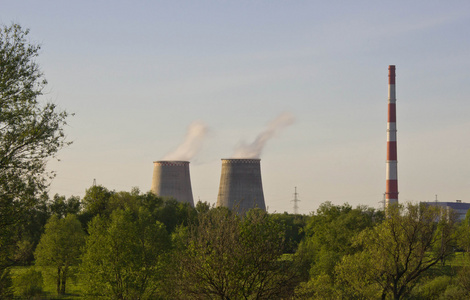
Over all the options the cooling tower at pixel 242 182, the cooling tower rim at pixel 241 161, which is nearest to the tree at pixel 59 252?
the cooling tower at pixel 242 182

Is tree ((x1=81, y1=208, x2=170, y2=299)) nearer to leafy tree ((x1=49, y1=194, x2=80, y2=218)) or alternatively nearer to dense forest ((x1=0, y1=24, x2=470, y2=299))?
dense forest ((x1=0, y1=24, x2=470, y2=299))

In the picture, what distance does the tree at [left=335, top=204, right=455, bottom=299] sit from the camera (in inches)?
982

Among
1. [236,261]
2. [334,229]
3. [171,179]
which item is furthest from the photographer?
[171,179]

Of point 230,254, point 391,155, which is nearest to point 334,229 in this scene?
point 391,155

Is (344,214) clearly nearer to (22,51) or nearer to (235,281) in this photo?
(235,281)

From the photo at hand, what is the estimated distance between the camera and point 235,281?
48.5 ft

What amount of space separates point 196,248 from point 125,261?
13.7 meters

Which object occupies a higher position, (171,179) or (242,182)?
(171,179)

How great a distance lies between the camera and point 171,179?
56.6 metres

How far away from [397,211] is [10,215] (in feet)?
58.9

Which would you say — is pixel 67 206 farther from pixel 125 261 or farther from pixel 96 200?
pixel 125 261

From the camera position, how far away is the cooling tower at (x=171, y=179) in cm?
5650

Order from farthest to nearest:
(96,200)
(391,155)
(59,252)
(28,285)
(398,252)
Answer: (391,155) → (96,200) → (59,252) → (28,285) → (398,252)

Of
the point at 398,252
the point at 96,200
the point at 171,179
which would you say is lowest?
the point at 398,252
